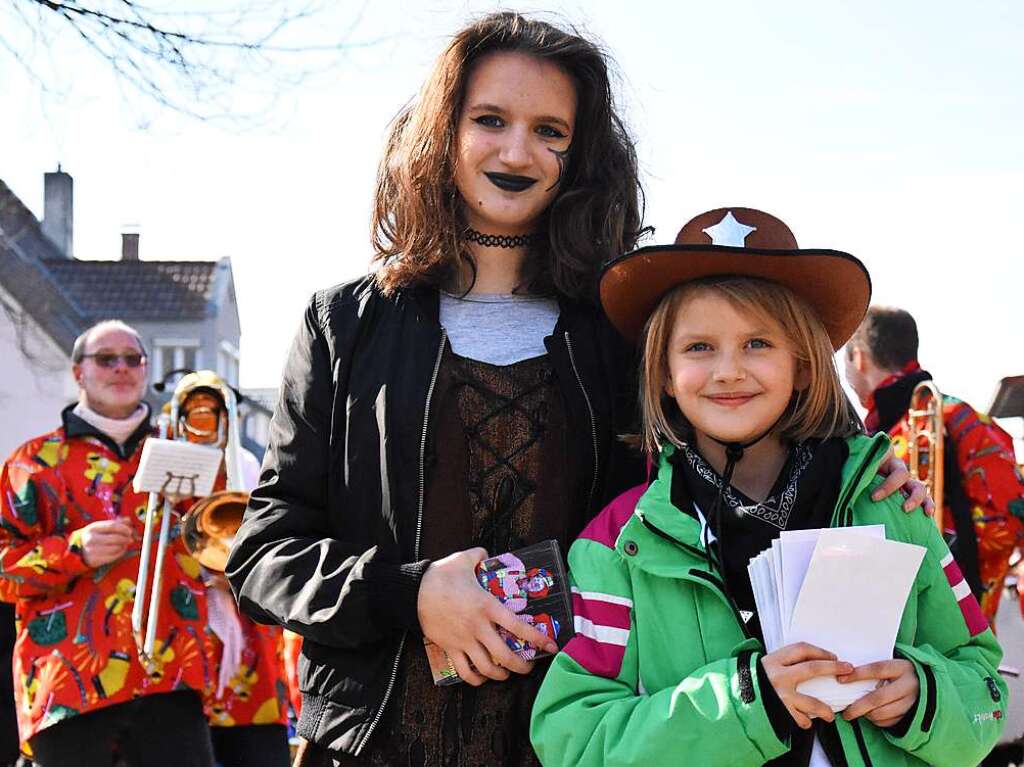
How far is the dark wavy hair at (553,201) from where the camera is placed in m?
2.80

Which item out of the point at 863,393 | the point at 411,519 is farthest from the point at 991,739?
the point at 863,393

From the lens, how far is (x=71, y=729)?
16.4 ft

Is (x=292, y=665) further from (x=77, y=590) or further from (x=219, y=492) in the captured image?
(x=77, y=590)

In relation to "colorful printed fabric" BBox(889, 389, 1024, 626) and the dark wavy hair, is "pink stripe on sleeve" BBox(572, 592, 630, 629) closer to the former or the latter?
the dark wavy hair

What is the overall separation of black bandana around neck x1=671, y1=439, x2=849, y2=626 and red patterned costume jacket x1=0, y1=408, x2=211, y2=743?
10.8 feet

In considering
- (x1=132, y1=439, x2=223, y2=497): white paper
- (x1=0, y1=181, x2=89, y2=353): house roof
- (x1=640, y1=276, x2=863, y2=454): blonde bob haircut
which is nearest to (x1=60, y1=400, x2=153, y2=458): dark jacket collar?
(x1=132, y1=439, x2=223, y2=497): white paper

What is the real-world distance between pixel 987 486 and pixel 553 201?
370cm

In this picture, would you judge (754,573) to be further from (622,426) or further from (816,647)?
(622,426)

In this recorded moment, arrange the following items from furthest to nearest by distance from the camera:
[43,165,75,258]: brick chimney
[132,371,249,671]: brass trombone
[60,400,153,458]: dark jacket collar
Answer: [43,165,75,258]: brick chimney < [60,400,153,458]: dark jacket collar < [132,371,249,671]: brass trombone

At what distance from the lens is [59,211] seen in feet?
98.9

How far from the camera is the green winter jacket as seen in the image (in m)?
2.16

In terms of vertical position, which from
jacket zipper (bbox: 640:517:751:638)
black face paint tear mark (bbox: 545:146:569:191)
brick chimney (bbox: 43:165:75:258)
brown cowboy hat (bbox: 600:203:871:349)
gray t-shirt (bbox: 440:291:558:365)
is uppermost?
brick chimney (bbox: 43:165:75:258)

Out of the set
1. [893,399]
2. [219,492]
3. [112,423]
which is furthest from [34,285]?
[893,399]

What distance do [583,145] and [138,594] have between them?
3.17 m
